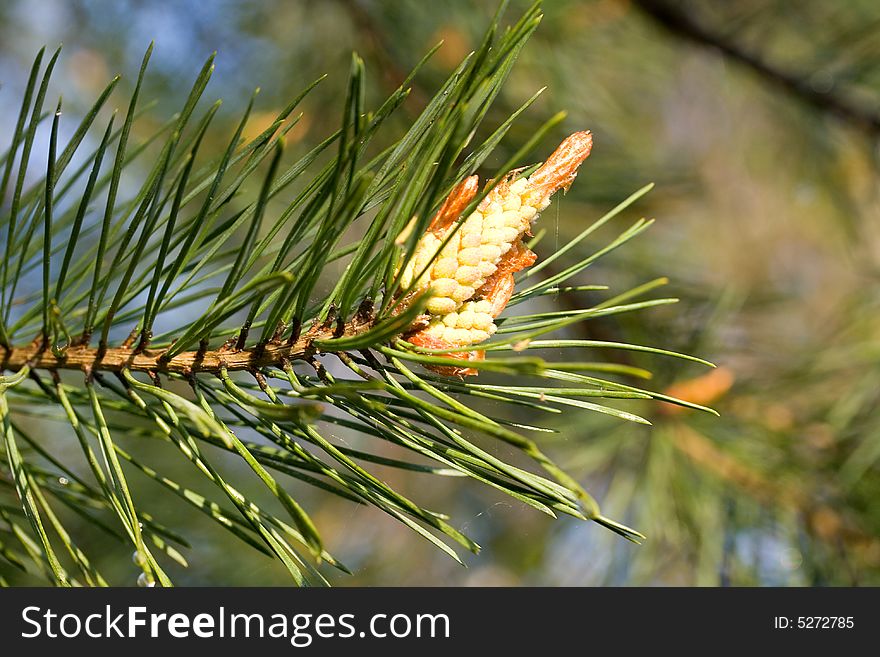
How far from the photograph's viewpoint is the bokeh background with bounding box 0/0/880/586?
0.65 meters

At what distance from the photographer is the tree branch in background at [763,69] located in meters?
0.79

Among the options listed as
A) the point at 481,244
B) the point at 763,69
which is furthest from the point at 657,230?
the point at 481,244

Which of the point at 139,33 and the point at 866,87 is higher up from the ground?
the point at 139,33

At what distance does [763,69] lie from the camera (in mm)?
796

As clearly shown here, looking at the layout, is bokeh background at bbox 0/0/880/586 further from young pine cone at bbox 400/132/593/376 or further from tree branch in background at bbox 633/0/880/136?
young pine cone at bbox 400/132/593/376

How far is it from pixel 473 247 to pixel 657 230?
0.95m

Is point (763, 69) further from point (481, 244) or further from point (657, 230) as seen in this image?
A: point (481, 244)

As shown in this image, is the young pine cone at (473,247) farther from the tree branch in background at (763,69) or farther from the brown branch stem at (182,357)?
the tree branch in background at (763,69)

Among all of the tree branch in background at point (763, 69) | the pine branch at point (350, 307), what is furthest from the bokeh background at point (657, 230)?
the pine branch at point (350, 307)

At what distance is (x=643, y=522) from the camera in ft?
2.06

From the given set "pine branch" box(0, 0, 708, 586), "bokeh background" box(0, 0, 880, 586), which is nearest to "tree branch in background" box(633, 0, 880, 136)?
"bokeh background" box(0, 0, 880, 586)
